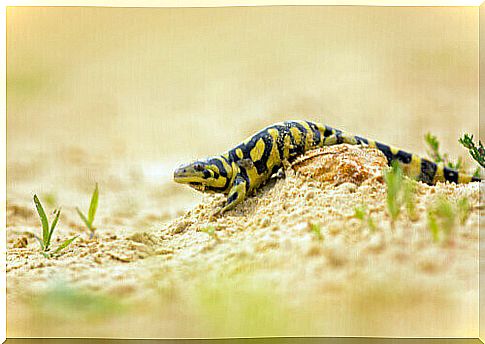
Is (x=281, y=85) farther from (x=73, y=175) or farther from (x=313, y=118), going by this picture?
(x=73, y=175)

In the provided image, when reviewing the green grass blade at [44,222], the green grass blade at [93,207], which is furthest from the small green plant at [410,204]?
the green grass blade at [44,222]

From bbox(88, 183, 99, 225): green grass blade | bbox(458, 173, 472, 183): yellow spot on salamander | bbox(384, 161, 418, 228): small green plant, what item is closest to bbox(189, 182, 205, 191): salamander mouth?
bbox(88, 183, 99, 225): green grass blade

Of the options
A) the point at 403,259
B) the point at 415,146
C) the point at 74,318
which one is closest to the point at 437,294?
the point at 403,259

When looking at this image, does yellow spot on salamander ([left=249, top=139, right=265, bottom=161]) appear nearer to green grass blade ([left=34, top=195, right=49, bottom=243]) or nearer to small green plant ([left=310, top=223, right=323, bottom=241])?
small green plant ([left=310, top=223, right=323, bottom=241])

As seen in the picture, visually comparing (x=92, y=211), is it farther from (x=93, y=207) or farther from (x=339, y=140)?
(x=339, y=140)

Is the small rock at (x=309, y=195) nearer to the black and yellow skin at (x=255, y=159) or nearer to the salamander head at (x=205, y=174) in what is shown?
the black and yellow skin at (x=255, y=159)

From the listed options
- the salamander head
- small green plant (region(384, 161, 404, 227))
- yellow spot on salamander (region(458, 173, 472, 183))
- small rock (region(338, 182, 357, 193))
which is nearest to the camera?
small green plant (region(384, 161, 404, 227))

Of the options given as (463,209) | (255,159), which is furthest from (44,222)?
(463,209)
